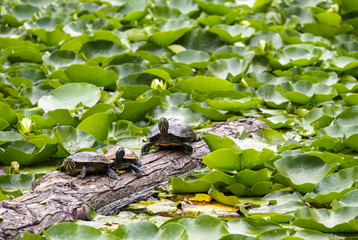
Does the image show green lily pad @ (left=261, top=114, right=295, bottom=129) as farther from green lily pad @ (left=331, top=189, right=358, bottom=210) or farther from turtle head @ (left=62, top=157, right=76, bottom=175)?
turtle head @ (left=62, top=157, right=76, bottom=175)

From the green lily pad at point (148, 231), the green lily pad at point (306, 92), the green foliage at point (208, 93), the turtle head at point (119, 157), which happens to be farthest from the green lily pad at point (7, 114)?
the green lily pad at point (306, 92)

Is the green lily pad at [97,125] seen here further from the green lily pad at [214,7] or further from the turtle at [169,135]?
the green lily pad at [214,7]

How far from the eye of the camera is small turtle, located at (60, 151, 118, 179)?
4.22 meters

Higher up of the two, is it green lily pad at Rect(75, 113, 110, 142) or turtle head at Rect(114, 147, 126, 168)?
turtle head at Rect(114, 147, 126, 168)

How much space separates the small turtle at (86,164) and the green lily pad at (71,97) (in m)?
1.60

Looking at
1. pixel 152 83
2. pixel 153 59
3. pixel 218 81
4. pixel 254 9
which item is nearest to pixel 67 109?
pixel 152 83

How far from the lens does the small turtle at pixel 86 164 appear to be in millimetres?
4223

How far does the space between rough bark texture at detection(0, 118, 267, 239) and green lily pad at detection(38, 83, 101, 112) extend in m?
1.32

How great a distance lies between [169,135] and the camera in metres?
4.80

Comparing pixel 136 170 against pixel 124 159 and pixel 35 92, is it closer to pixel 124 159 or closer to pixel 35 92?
pixel 124 159

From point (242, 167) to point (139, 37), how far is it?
13.6ft

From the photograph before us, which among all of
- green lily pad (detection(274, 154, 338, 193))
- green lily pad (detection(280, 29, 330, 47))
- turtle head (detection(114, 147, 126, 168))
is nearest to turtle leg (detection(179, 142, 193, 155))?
turtle head (detection(114, 147, 126, 168))

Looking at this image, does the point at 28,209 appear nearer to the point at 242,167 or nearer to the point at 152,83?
the point at 242,167

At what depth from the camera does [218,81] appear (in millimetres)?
6375
